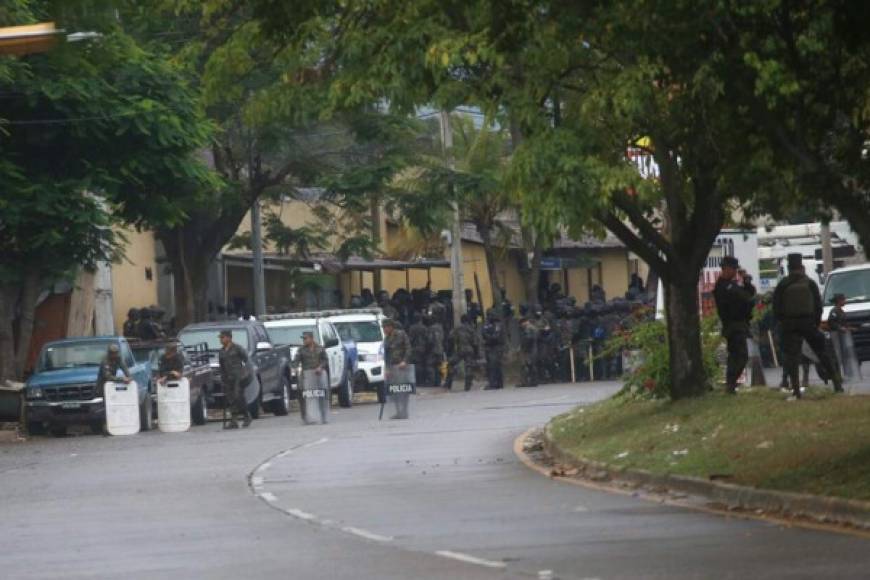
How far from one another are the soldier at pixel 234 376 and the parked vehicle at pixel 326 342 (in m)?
4.80

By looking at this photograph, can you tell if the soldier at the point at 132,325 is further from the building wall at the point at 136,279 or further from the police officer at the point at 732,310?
the police officer at the point at 732,310

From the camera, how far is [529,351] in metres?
45.3

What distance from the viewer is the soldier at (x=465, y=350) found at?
46.3 metres

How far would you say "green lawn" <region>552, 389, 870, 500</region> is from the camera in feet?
52.9

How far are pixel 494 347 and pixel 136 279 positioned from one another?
13301 millimetres

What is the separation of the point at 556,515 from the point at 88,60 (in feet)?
26.9

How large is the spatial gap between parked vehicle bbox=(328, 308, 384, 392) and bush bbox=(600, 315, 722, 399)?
58.2ft

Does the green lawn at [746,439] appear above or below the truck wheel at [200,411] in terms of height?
below

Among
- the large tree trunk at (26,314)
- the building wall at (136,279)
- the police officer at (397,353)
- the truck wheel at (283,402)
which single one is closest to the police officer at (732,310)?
the police officer at (397,353)

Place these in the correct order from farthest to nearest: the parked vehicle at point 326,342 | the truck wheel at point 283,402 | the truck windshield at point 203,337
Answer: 1. the parked vehicle at point 326,342
2. the truck wheel at point 283,402
3. the truck windshield at point 203,337

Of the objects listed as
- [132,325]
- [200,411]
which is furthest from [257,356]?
[132,325]

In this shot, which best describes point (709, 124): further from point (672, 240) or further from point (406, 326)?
point (406, 326)

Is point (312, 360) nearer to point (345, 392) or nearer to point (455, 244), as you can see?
point (345, 392)

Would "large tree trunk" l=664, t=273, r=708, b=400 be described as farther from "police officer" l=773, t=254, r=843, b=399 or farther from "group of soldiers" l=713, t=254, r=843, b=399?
"police officer" l=773, t=254, r=843, b=399
